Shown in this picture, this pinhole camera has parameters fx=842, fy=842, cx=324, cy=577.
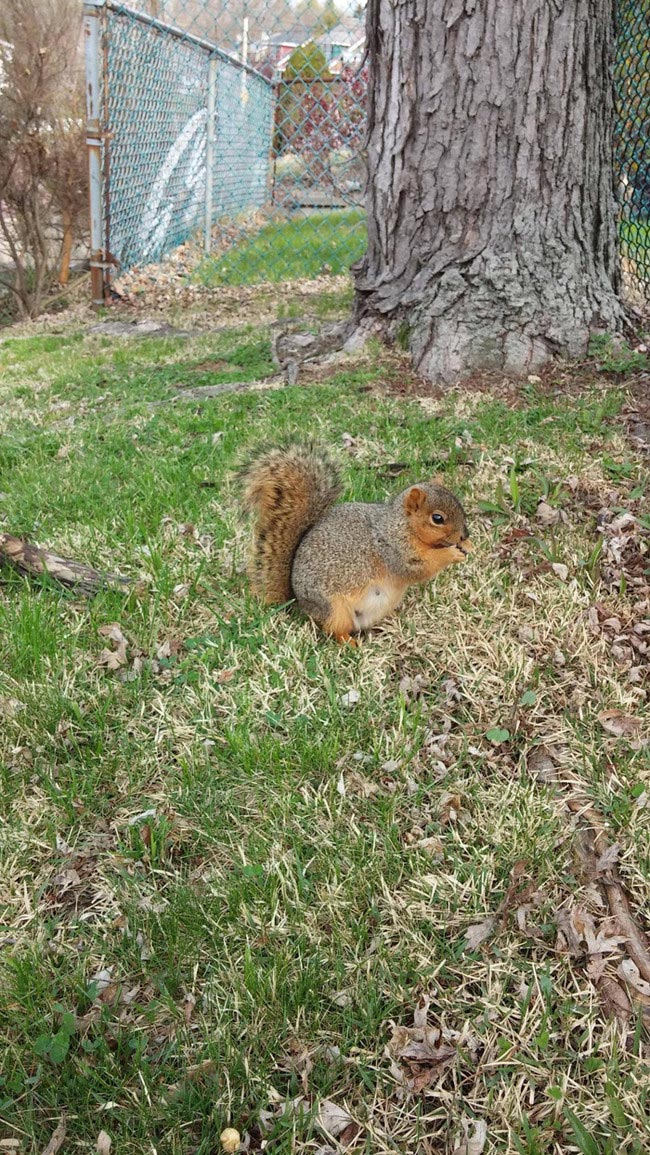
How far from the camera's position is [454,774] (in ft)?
6.65

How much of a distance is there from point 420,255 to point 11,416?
94.1 inches

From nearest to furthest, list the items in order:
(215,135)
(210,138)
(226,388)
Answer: (226,388) → (210,138) → (215,135)

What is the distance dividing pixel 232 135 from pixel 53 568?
1033cm

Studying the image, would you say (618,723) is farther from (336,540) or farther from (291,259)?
(291,259)

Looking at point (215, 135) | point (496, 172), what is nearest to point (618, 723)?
point (496, 172)

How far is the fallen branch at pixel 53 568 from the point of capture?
2.75 meters

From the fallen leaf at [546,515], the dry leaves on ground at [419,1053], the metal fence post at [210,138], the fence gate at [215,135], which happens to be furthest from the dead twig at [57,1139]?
the metal fence post at [210,138]

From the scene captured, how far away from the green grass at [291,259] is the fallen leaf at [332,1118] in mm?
7778

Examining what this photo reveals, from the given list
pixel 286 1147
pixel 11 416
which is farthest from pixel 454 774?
pixel 11 416

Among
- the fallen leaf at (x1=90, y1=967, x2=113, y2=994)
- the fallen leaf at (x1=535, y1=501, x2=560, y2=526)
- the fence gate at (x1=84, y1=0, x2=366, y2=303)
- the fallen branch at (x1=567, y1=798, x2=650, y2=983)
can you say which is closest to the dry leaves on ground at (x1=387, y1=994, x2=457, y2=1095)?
the fallen branch at (x1=567, y1=798, x2=650, y2=983)

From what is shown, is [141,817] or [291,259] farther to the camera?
[291,259]

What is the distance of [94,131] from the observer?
7.41 m

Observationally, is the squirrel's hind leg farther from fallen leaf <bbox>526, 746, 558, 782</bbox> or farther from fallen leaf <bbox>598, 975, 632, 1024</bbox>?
fallen leaf <bbox>598, 975, 632, 1024</bbox>

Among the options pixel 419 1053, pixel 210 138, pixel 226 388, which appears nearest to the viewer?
pixel 419 1053
